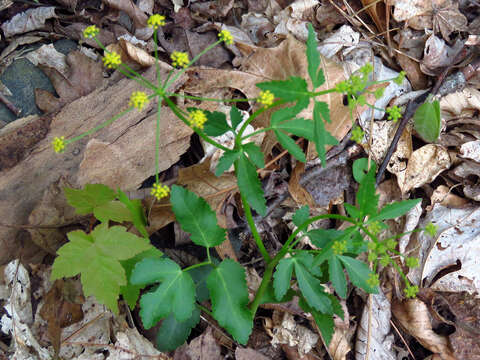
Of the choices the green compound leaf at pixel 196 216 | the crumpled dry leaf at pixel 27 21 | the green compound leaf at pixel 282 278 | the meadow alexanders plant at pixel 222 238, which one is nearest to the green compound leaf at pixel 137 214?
the meadow alexanders plant at pixel 222 238

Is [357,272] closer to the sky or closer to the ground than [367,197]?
closer to the ground

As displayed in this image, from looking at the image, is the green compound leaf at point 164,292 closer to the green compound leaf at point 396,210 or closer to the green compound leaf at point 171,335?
the green compound leaf at point 171,335

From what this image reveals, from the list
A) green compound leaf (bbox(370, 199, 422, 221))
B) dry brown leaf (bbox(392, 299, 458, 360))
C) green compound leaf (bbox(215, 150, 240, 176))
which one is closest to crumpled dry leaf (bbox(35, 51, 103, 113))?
green compound leaf (bbox(215, 150, 240, 176))

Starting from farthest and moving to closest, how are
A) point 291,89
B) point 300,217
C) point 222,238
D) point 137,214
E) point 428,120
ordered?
point 428,120 → point 137,214 → point 300,217 → point 222,238 → point 291,89

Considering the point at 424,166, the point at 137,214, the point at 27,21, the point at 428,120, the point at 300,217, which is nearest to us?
the point at 300,217

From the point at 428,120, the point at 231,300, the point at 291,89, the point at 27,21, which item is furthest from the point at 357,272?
the point at 27,21

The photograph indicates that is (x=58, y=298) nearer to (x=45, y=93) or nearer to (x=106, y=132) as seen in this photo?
(x=106, y=132)

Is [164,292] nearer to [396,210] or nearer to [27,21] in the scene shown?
[396,210]

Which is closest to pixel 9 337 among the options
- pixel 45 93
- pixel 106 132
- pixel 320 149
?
pixel 106 132
